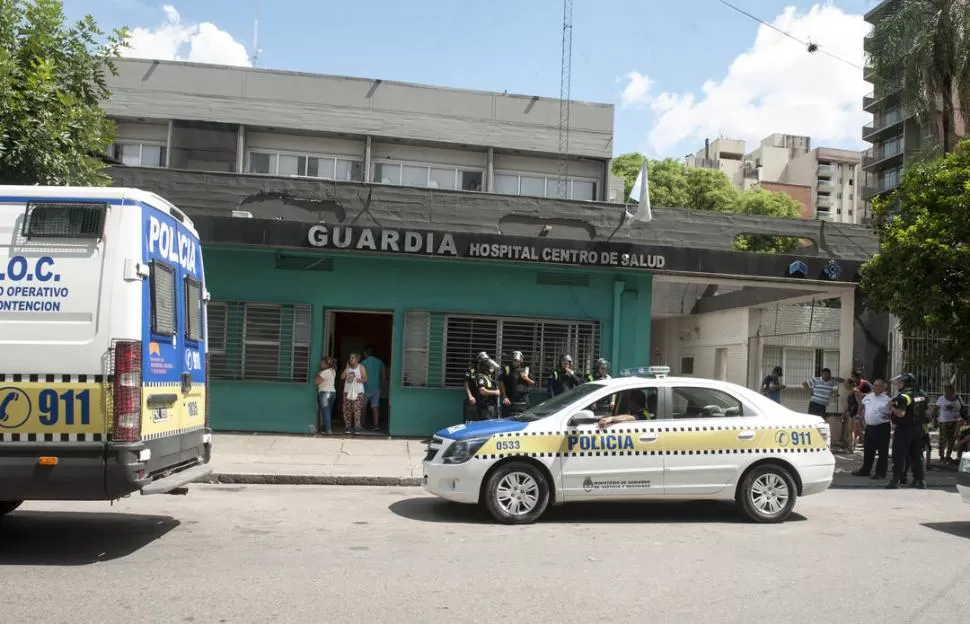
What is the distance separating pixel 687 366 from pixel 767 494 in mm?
19565

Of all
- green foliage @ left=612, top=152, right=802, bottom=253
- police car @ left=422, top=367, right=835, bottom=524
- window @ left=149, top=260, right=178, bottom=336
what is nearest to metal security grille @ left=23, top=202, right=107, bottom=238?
window @ left=149, top=260, right=178, bottom=336

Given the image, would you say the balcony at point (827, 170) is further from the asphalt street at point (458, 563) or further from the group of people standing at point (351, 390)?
the asphalt street at point (458, 563)

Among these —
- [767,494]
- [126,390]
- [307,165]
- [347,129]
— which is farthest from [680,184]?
[126,390]

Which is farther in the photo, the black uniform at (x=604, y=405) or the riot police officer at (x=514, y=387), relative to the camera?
the riot police officer at (x=514, y=387)

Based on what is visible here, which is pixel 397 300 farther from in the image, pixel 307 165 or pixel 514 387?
pixel 307 165

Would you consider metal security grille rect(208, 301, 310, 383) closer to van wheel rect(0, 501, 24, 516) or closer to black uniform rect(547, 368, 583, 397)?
black uniform rect(547, 368, 583, 397)

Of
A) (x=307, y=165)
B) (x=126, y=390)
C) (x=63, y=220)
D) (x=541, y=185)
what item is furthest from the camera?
(x=541, y=185)

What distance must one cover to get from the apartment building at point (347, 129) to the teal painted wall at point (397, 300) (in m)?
10.0

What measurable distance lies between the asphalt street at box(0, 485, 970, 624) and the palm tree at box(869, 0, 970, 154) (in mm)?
11343

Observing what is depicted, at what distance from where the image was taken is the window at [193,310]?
766cm

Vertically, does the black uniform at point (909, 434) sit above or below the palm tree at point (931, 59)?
below

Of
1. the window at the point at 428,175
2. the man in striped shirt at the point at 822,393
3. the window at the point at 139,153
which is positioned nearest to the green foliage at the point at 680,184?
the window at the point at 428,175

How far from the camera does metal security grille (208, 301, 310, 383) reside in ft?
50.3

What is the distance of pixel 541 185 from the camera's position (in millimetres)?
27281
